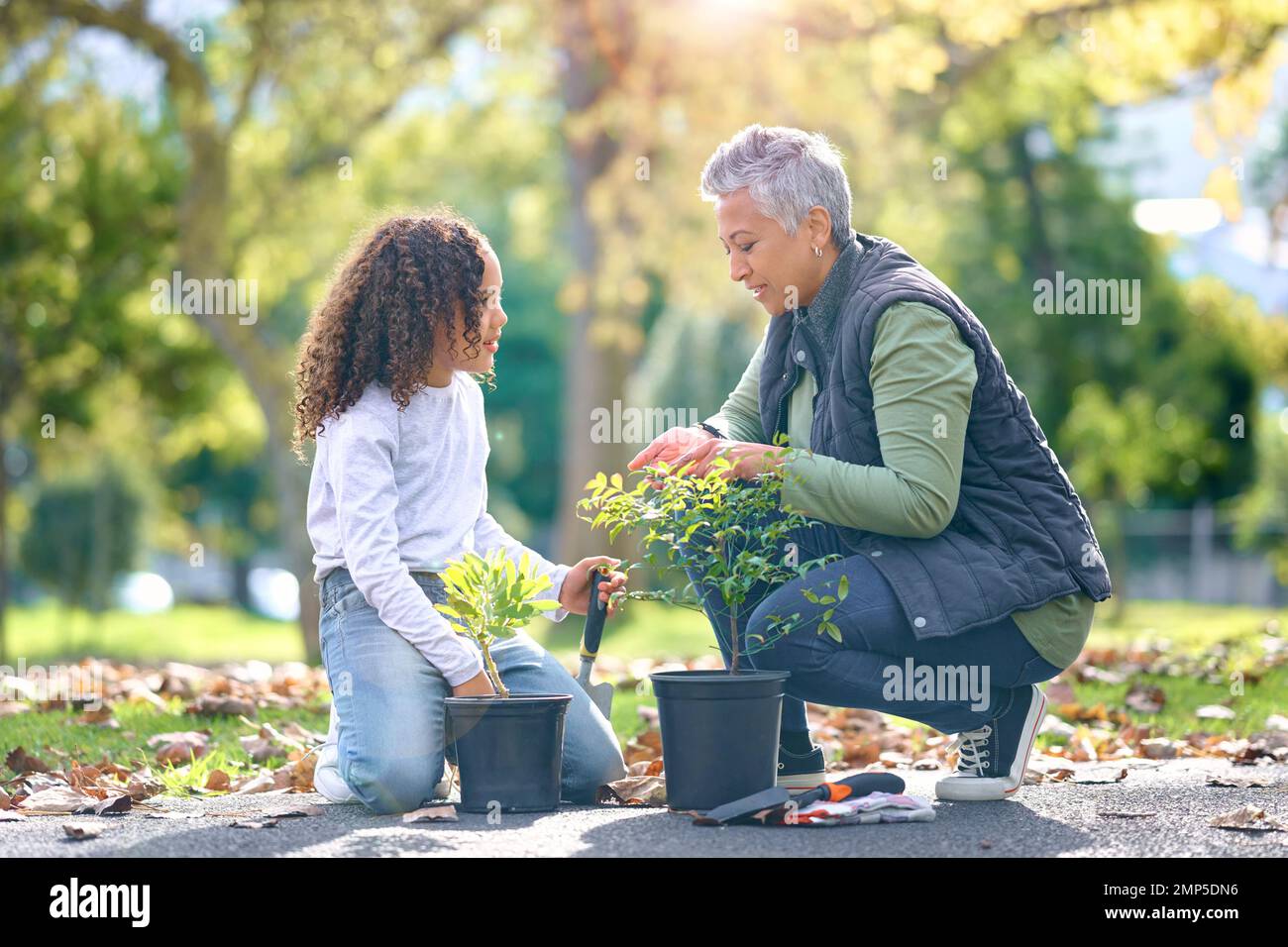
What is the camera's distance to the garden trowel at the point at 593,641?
4.09 metres

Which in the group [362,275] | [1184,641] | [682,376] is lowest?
[1184,641]

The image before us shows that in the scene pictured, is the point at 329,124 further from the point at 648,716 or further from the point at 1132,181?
the point at 1132,181

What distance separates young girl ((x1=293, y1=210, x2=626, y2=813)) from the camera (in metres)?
3.89

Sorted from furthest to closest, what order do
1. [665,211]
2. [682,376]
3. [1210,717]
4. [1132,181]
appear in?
[682,376]
[1132,181]
[665,211]
[1210,717]

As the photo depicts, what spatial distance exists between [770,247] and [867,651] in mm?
1137

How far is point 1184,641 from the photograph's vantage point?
29.1 feet

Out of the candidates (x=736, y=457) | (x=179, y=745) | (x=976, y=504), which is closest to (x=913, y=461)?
(x=976, y=504)

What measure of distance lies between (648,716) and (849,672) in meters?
2.03

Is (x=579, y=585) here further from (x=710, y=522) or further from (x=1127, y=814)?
(x=1127, y=814)

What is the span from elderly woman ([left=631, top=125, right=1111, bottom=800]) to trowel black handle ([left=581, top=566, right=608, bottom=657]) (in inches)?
13.8

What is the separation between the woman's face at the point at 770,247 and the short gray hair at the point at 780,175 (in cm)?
2

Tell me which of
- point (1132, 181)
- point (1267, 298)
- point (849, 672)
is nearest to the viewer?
point (849, 672)

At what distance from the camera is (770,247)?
3975 millimetres

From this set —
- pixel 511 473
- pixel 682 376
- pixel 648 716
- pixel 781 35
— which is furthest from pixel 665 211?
pixel 511 473
